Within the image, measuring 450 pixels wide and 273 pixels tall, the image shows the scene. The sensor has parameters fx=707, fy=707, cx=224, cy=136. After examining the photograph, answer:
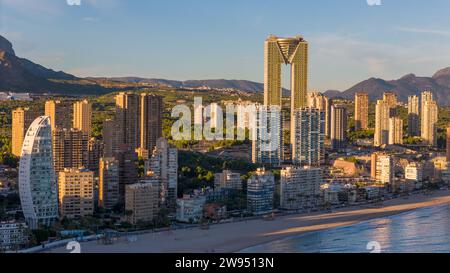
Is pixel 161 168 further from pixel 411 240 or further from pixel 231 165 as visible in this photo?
pixel 411 240

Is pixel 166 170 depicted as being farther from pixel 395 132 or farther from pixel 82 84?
pixel 395 132

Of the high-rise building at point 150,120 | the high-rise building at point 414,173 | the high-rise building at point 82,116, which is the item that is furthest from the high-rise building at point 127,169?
the high-rise building at point 414,173

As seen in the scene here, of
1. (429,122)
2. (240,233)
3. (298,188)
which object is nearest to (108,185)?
(240,233)

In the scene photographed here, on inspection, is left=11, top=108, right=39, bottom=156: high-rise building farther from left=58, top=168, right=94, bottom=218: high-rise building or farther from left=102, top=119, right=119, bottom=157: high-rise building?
left=58, top=168, right=94, bottom=218: high-rise building

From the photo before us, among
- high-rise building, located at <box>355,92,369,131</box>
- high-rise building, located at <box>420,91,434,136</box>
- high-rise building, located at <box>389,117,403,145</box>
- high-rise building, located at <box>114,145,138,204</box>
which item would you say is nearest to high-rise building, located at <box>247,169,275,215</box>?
high-rise building, located at <box>114,145,138,204</box>

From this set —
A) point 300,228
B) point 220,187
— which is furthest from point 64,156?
point 300,228
